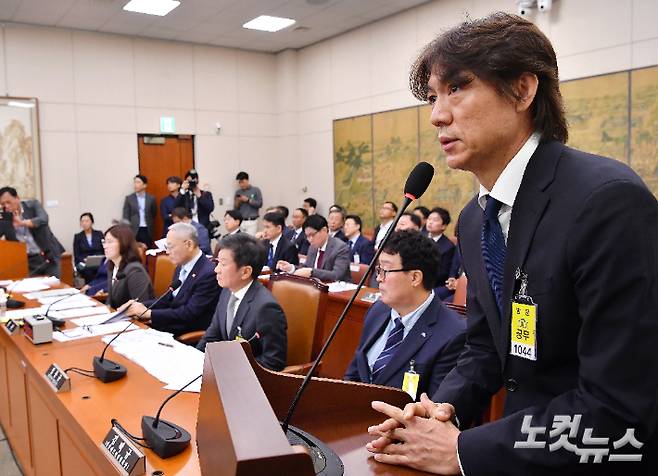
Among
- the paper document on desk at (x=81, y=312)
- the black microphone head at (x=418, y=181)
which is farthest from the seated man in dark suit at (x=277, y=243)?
the black microphone head at (x=418, y=181)

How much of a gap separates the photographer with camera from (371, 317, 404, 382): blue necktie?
6.65 meters

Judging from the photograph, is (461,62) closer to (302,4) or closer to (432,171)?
(432,171)

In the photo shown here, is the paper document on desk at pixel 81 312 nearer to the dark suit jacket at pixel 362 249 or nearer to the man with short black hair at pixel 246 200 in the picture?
the dark suit jacket at pixel 362 249

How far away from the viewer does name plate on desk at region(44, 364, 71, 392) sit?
1956 millimetres

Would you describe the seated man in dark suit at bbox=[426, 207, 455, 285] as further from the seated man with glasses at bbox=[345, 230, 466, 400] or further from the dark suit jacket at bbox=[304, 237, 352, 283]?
the seated man with glasses at bbox=[345, 230, 466, 400]

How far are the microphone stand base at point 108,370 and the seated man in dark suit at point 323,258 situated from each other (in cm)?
263

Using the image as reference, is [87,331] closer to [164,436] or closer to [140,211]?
[164,436]

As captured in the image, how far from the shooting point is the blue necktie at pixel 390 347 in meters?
2.05

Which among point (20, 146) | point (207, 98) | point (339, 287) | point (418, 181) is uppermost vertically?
point (207, 98)

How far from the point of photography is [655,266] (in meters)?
0.77

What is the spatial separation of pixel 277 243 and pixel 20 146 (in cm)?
456

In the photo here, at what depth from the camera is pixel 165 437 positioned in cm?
144

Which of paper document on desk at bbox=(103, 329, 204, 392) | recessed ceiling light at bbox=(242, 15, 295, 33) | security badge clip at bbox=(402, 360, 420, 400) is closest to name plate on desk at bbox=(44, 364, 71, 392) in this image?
paper document on desk at bbox=(103, 329, 204, 392)

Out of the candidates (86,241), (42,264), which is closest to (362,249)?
(42,264)
